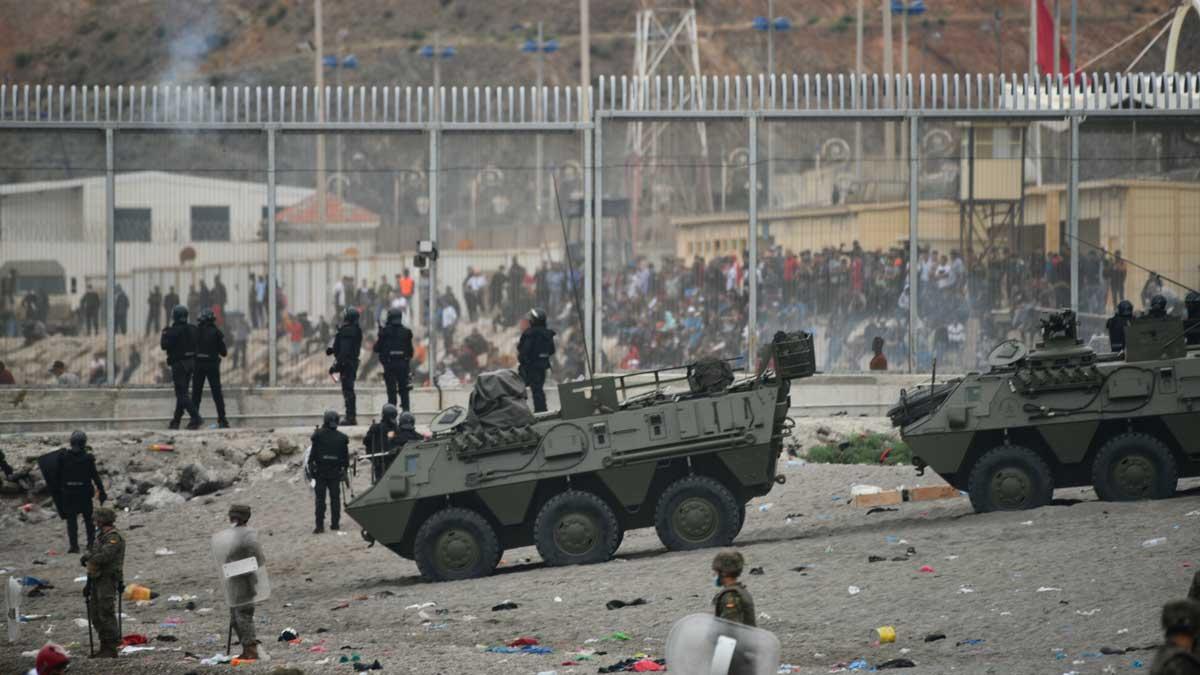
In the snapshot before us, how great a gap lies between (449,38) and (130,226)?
66642 millimetres

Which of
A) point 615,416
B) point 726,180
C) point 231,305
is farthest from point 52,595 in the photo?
point 726,180

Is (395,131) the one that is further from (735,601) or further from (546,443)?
(735,601)

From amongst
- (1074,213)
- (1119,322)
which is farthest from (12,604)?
(1074,213)

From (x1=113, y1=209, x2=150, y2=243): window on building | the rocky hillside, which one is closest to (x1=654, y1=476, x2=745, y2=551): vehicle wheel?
(x1=113, y1=209, x2=150, y2=243): window on building

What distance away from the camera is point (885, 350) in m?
25.4

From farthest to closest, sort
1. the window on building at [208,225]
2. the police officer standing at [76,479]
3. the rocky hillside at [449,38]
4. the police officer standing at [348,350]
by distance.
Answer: the rocky hillside at [449,38], the window on building at [208,225], the police officer standing at [348,350], the police officer standing at [76,479]

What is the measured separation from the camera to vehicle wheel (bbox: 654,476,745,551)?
57.9ft

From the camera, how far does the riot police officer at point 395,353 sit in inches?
941

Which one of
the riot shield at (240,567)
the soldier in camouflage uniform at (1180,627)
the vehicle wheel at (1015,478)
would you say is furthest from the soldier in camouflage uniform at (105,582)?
the soldier in camouflage uniform at (1180,627)

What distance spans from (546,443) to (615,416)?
70cm

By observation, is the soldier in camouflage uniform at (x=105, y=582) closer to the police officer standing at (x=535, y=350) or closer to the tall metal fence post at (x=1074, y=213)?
the police officer standing at (x=535, y=350)

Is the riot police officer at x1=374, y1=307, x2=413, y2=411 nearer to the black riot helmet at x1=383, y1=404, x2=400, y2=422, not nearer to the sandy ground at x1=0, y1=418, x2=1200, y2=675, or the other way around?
the sandy ground at x1=0, y1=418, x2=1200, y2=675

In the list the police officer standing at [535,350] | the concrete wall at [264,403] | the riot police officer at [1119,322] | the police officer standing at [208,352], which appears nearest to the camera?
the riot police officer at [1119,322]

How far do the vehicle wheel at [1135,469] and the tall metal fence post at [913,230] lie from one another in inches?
279
